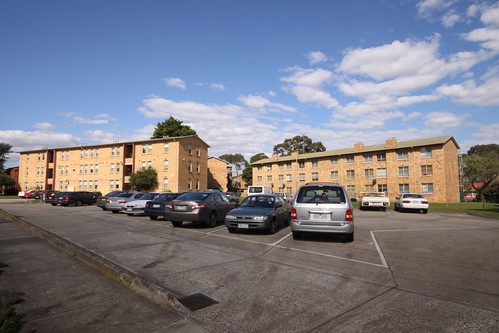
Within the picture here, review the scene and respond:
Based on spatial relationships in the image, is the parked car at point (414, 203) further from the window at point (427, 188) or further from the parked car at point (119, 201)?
the window at point (427, 188)

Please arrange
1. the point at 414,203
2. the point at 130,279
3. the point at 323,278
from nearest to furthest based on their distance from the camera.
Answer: the point at 130,279, the point at 323,278, the point at 414,203

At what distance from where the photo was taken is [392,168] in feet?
149

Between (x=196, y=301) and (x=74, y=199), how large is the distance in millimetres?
31637

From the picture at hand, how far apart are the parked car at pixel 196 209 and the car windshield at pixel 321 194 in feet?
15.1

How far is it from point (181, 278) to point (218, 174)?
195ft

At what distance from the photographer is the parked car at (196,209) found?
480 inches

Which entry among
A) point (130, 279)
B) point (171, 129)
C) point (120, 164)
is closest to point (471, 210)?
point (130, 279)

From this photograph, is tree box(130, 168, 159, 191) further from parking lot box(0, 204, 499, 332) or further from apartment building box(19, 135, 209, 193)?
parking lot box(0, 204, 499, 332)

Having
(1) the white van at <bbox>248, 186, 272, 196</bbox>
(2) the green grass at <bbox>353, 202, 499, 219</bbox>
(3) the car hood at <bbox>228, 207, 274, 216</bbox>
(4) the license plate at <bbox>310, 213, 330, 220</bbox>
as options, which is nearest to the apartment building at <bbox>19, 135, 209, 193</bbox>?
(1) the white van at <bbox>248, 186, 272, 196</bbox>

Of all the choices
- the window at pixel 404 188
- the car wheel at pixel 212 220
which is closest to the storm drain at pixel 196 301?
the car wheel at pixel 212 220

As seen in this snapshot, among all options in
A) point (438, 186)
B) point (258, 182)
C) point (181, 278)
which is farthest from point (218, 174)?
point (181, 278)

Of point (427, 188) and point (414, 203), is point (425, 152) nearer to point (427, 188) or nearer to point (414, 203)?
point (427, 188)

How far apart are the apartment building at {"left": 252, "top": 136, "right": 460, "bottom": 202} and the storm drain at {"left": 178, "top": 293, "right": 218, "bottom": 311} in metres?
44.6

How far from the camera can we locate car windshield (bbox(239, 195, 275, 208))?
11.8 m
